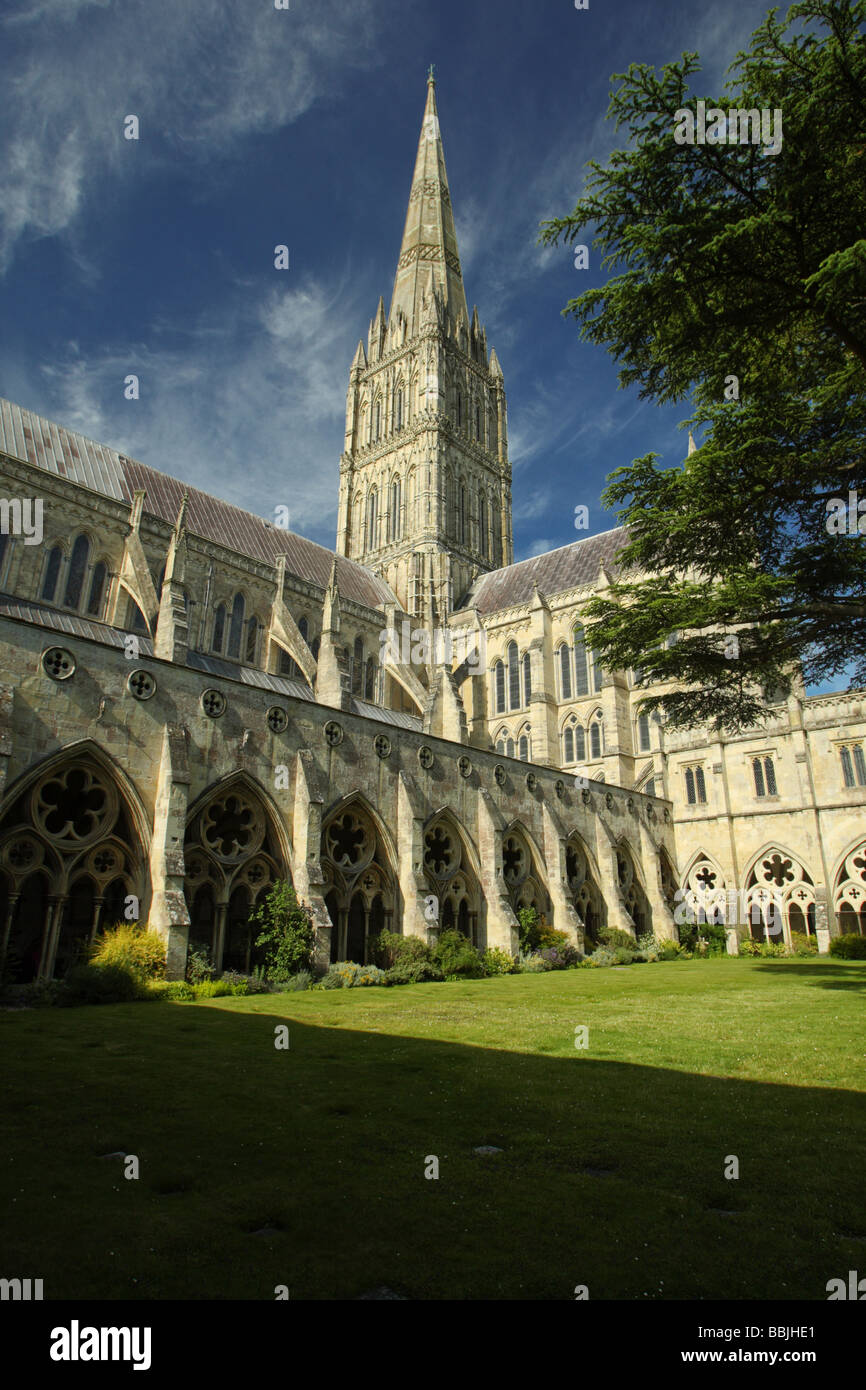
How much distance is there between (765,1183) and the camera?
15.4ft

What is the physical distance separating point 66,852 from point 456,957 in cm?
997

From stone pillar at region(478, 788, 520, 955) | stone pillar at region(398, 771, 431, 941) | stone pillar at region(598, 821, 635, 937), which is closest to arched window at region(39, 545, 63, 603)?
stone pillar at region(398, 771, 431, 941)

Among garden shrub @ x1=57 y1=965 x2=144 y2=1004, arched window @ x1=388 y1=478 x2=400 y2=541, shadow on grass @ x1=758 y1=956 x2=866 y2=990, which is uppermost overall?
arched window @ x1=388 y1=478 x2=400 y2=541

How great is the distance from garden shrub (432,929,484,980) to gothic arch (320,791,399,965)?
152cm

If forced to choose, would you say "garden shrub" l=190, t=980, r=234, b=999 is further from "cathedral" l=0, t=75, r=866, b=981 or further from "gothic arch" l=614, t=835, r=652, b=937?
"gothic arch" l=614, t=835, r=652, b=937

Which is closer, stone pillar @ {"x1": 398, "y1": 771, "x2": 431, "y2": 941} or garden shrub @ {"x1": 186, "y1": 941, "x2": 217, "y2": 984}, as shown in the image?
garden shrub @ {"x1": 186, "y1": 941, "x2": 217, "y2": 984}

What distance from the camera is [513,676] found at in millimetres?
43844

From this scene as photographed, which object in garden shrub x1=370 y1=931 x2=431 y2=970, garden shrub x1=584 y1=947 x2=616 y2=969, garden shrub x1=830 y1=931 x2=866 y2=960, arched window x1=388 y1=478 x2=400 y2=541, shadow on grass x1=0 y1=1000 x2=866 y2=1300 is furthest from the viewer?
arched window x1=388 y1=478 x2=400 y2=541

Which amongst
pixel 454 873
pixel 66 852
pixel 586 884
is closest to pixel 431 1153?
pixel 66 852

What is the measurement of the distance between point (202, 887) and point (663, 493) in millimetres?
12521

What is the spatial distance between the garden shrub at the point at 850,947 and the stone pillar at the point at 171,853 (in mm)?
21463

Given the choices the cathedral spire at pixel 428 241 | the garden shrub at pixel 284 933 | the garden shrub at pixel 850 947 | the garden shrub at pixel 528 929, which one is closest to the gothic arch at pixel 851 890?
the garden shrub at pixel 850 947

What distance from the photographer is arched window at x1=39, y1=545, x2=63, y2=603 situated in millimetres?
26250
